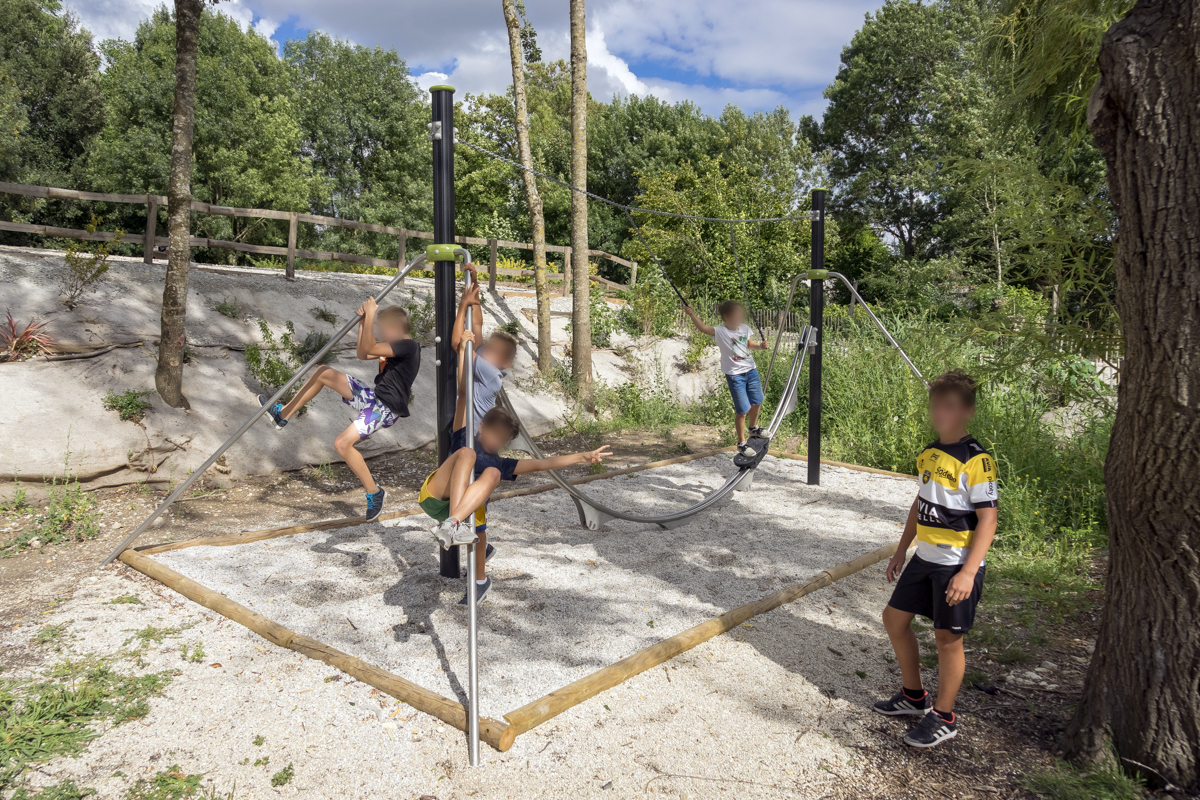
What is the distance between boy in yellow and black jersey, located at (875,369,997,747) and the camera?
8.00ft

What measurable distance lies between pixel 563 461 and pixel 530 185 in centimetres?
846

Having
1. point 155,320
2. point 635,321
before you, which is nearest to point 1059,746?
point 155,320

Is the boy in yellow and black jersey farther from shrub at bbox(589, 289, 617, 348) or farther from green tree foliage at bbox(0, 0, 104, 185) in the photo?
green tree foliage at bbox(0, 0, 104, 185)

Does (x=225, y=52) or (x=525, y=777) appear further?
(x=225, y=52)

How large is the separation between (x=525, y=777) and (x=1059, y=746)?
180 cm

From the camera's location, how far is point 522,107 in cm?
1078

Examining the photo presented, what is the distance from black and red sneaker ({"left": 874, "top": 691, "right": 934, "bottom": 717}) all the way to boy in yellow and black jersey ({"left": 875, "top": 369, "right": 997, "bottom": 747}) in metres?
0.11

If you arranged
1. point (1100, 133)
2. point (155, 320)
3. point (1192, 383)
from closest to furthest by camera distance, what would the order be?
1. point (1192, 383)
2. point (1100, 133)
3. point (155, 320)

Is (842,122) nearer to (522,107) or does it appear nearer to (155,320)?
(522,107)

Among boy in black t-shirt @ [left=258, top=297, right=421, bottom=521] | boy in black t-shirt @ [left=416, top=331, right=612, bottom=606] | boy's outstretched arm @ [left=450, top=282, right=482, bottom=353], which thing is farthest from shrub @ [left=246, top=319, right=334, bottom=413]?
boy in black t-shirt @ [left=416, top=331, right=612, bottom=606]

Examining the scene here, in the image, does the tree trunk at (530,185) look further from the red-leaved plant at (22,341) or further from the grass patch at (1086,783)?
the grass patch at (1086,783)

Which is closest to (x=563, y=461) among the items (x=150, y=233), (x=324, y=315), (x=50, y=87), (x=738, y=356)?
(x=738, y=356)

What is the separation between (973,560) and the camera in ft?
7.89

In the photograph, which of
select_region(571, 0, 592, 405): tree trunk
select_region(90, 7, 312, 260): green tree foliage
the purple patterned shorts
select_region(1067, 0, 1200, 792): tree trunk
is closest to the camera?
select_region(1067, 0, 1200, 792): tree trunk
